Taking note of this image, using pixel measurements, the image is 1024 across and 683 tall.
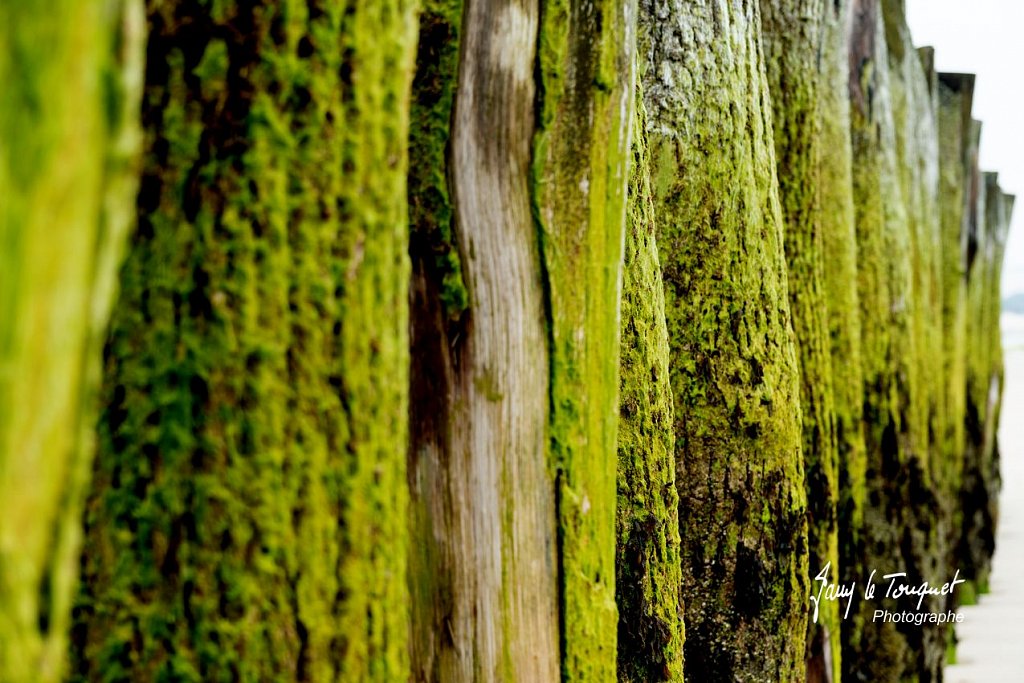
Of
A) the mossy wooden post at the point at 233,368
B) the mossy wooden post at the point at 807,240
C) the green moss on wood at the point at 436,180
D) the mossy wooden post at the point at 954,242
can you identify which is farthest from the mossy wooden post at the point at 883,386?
the mossy wooden post at the point at 233,368

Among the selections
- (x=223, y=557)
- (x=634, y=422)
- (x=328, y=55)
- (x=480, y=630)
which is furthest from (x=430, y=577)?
(x=634, y=422)

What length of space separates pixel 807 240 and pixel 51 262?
3.15 metres

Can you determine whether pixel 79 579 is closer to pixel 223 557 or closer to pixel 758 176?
pixel 223 557

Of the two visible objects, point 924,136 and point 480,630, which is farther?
point 924,136

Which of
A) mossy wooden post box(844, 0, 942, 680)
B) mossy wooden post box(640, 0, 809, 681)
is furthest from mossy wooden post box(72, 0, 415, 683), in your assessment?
mossy wooden post box(844, 0, 942, 680)

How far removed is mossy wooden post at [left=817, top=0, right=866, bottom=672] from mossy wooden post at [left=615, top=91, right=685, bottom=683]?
157 centimetres

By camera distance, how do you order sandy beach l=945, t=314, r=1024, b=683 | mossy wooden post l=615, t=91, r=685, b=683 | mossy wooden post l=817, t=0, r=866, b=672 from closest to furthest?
mossy wooden post l=615, t=91, r=685, b=683
mossy wooden post l=817, t=0, r=866, b=672
sandy beach l=945, t=314, r=1024, b=683

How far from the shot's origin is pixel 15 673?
27.3 inches

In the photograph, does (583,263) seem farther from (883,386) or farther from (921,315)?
(921,315)

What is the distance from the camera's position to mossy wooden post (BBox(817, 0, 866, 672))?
3863mm

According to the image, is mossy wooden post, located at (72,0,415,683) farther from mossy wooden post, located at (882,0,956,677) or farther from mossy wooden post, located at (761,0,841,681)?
mossy wooden post, located at (882,0,956,677)

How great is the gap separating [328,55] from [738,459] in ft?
7.33

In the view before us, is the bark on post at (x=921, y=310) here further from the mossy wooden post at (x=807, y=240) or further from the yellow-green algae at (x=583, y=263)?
the yellow-green algae at (x=583, y=263)

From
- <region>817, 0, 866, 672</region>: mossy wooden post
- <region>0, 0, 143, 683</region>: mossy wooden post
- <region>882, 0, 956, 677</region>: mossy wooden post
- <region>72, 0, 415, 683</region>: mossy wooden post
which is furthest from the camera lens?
<region>882, 0, 956, 677</region>: mossy wooden post
